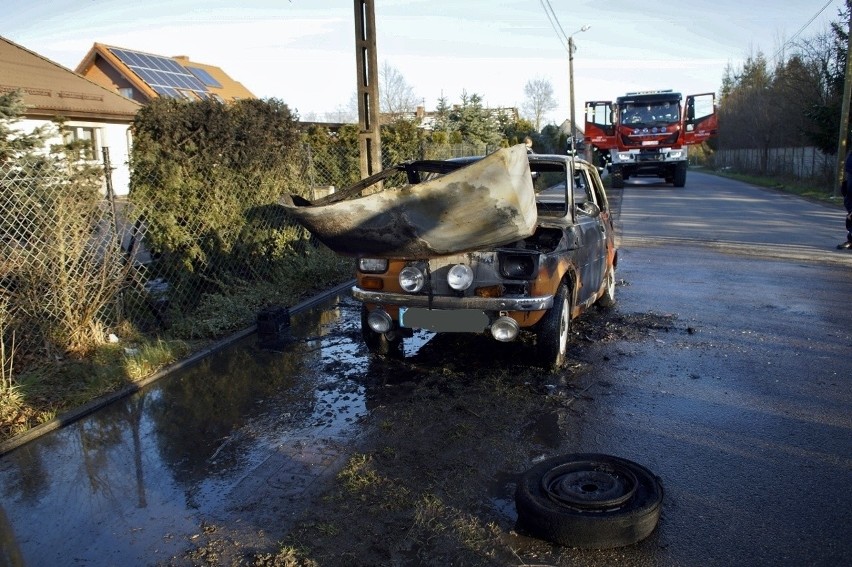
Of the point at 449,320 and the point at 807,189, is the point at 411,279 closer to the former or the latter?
the point at 449,320

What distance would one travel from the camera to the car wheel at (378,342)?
589 centimetres

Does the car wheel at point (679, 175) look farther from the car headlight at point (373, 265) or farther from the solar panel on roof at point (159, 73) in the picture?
the car headlight at point (373, 265)

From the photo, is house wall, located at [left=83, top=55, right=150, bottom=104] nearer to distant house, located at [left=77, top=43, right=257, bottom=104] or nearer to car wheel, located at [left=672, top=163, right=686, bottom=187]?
distant house, located at [left=77, top=43, right=257, bottom=104]

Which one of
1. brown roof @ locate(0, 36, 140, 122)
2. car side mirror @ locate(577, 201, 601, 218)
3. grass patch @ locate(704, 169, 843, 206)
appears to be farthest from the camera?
grass patch @ locate(704, 169, 843, 206)

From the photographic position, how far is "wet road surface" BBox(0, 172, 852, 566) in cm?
320

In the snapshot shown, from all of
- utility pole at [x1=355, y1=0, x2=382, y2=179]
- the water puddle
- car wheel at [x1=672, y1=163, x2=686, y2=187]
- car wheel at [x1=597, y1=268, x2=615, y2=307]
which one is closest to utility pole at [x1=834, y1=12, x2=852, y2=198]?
car wheel at [x1=672, y1=163, x2=686, y2=187]

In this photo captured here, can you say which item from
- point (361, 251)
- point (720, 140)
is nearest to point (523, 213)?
point (361, 251)

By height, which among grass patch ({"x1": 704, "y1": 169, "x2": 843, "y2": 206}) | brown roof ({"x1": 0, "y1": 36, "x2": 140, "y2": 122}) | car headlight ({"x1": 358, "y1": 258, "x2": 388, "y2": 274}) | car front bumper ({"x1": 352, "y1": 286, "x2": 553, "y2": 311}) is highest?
brown roof ({"x1": 0, "y1": 36, "x2": 140, "y2": 122})

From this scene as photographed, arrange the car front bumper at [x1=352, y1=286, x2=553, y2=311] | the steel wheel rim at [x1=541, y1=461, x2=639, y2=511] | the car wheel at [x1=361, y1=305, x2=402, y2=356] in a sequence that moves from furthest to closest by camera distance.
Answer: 1. the car wheel at [x1=361, y1=305, x2=402, y2=356]
2. the car front bumper at [x1=352, y1=286, x2=553, y2=311]
3. the steel wheel rim at [x1=541, y1=461, x2=639, y2=511]

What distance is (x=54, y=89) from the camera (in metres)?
20.8

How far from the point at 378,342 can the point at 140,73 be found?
33235 millimetres

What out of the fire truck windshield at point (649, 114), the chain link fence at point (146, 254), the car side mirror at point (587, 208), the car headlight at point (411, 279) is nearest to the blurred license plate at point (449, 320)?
the car headlight at point (411, 279)

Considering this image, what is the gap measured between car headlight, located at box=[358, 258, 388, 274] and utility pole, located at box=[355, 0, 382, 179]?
5.82 meters

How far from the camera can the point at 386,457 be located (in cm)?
404
